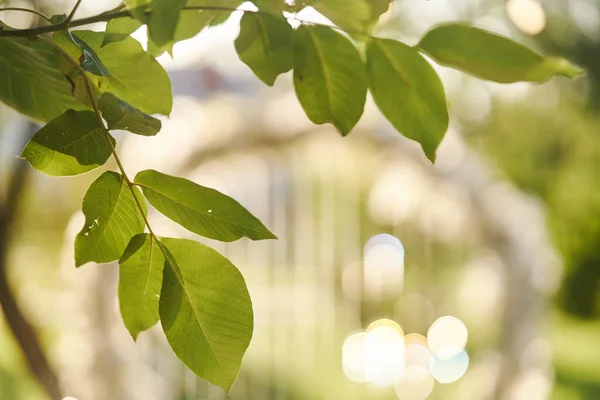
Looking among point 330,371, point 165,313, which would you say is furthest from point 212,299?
point 330,371

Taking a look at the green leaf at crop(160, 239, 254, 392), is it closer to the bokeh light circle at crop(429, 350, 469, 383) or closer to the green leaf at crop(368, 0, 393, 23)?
the green leaf at crop(368, 0, 393, 23)

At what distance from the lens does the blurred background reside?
118 cm

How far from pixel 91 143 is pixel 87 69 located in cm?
1

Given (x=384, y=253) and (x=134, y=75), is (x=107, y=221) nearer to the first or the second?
(x=134, y=75)

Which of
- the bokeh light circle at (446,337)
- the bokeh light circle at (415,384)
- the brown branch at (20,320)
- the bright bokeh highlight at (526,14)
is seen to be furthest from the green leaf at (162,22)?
the bokeh light circle at (446,337)

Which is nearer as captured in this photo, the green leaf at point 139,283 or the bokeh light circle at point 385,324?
the green leaf at point 139,283

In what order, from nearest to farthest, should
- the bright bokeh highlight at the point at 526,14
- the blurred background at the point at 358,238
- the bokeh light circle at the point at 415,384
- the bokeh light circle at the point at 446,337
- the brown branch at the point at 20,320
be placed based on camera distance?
the blurred background at the point at 358,238 < the brown branch at the point at 20,320 < the bright bokeh highlight at the point at 526,14 < the bokeh light circle at the point at 415,384 < the bokeh light circle at the point at 446,337

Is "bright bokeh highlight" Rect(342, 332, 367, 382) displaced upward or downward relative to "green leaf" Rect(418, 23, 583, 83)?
downward

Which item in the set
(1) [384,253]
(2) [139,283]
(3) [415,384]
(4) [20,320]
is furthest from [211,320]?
(1) [384,253]

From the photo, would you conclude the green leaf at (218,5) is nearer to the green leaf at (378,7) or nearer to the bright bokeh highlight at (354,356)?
the green leaf at (378,7)

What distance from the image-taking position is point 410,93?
0.48 ft

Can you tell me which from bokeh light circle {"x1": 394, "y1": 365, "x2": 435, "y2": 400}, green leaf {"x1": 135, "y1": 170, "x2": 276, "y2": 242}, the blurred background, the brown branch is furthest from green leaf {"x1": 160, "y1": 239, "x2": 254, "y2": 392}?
bokeh light circle {"x1": 394, "y1": 365, "x2": 435, "y2": 400}

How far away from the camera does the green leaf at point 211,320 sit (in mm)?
129

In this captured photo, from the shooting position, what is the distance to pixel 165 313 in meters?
0.13
